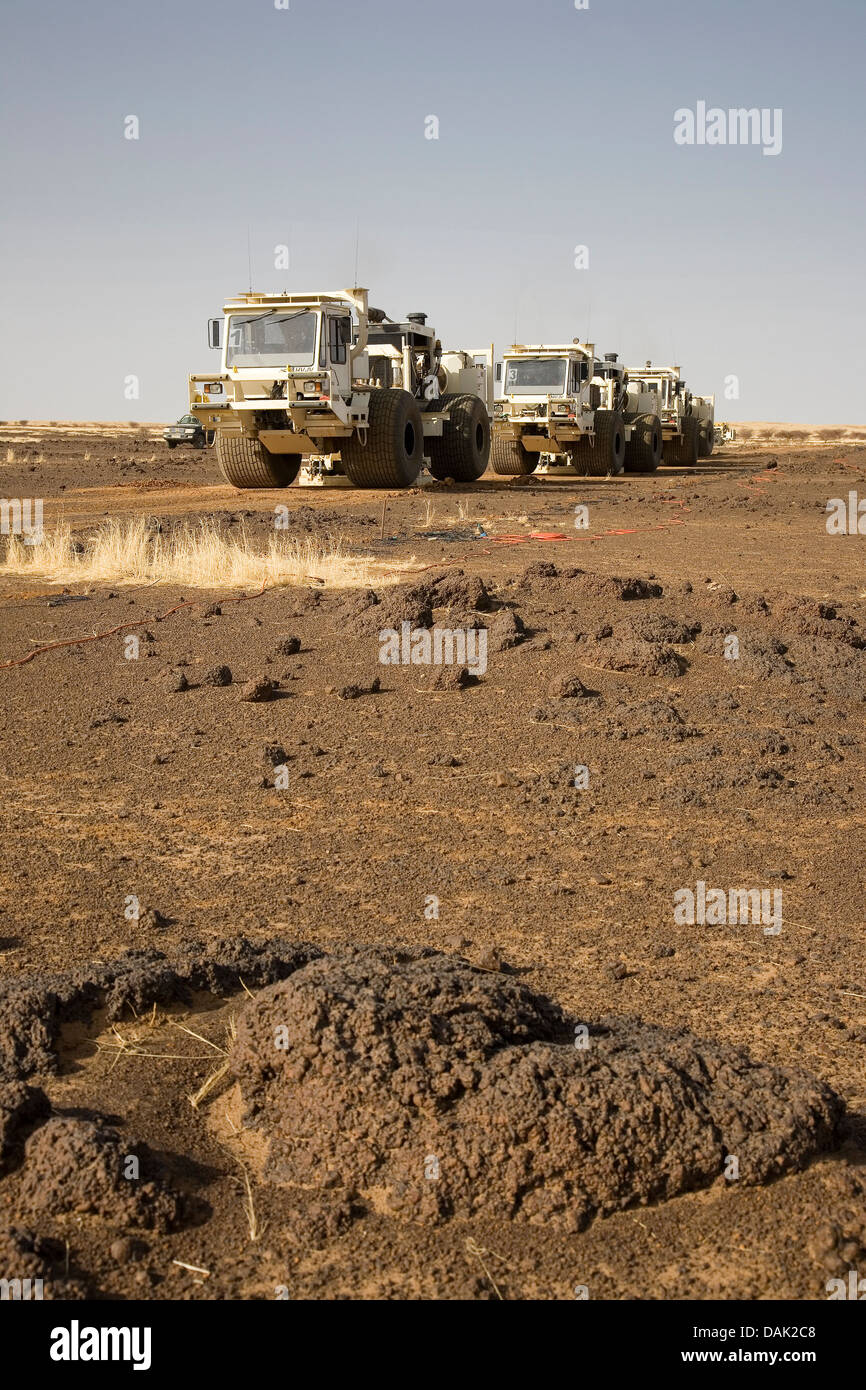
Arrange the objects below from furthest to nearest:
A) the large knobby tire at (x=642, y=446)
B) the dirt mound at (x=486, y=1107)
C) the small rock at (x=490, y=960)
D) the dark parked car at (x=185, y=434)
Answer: the dark parked car at (x=185, y=434)
the large knobby tire at (x=642, y=446)
the small rock at (x=490, y=960)
the dirt mound at (x=486, y=1107)

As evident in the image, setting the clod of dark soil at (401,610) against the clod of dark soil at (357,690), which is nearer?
the clod of dark soil at (357,690)

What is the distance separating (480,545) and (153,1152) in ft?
40.3

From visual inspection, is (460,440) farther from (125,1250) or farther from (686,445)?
(125,1250)

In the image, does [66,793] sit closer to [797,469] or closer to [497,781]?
[497,781]

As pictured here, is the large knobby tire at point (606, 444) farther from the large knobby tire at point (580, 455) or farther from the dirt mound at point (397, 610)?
the dirt mound at point (397, 610)

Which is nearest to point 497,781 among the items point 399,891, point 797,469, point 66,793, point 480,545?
point 399,891

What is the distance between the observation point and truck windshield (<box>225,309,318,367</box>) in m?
19.6

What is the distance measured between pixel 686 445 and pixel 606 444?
11949mm

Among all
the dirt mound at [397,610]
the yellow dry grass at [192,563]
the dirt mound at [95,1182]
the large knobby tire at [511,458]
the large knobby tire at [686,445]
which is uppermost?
the large knobby tire at [686,445]

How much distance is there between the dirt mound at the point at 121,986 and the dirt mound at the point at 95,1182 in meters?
0.49

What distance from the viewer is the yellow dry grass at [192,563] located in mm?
12125

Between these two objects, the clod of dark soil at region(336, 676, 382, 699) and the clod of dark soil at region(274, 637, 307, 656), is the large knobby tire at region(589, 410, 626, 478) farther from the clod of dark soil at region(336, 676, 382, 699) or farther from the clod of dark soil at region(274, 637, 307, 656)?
the clod of dark soil at region(336, 676, 382, 699)

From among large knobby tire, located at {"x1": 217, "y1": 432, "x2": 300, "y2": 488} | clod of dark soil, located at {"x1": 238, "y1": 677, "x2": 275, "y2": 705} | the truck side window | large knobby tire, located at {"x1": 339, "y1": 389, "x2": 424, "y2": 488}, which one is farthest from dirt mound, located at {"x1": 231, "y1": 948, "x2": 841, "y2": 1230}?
large knobby tire, located at {"x1": 217, "y1": 432, "x2": 300, "y2": 488}

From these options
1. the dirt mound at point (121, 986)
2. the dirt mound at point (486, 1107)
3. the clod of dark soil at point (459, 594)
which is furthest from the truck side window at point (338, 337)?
the dirt mound at point (486, 1107)
